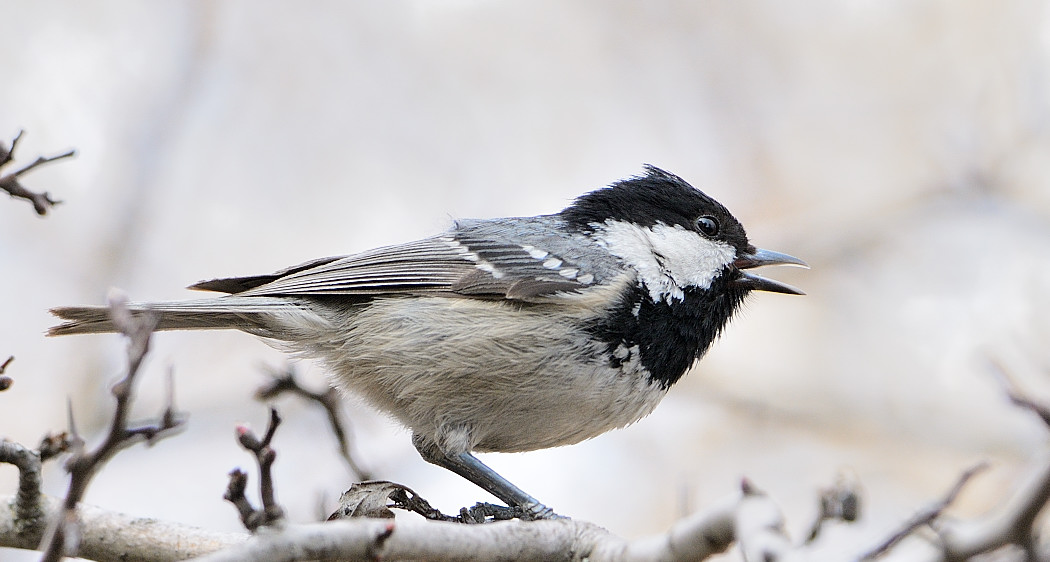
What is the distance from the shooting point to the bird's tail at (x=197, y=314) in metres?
3.17

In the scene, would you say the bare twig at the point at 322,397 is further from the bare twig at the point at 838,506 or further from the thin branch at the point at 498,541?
the bare twig at the point at 838,506

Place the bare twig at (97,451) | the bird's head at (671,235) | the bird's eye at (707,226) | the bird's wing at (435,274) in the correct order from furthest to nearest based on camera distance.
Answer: the bird's eye at (707,226), the bird's head at (671,235), the bird's wing at (435,274), the bare twig at (97,451)

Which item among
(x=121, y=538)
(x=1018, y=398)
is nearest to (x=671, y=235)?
(x=121, y=538)

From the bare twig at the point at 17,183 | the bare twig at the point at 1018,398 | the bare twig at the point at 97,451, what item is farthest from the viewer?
the bare twig at the point at 17,183

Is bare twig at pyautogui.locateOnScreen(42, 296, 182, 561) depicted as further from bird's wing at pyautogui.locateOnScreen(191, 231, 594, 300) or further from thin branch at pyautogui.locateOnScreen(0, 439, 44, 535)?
bird's wing at pyautogui.locateOnScreen(191, 231, 594, 300)

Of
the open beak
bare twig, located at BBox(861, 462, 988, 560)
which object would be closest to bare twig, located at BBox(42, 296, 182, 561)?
bare twig, located at BBox(861, 462, 988, 560)

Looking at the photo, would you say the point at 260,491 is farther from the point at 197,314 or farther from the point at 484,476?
the point at 197,314

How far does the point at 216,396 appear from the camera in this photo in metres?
5.80

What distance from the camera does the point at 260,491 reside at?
169 centimetres

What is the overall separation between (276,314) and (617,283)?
1.33 m

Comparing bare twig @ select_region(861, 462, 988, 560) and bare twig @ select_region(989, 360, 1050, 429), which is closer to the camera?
bare twig @ select_region(989, 360, 1050, 429)

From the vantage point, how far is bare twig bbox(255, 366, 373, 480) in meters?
3.50

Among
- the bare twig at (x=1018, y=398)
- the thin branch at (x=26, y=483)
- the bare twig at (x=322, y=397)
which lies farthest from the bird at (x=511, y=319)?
the bare twig at (x=1018, y=398)

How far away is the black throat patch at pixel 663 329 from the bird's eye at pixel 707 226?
261mm
